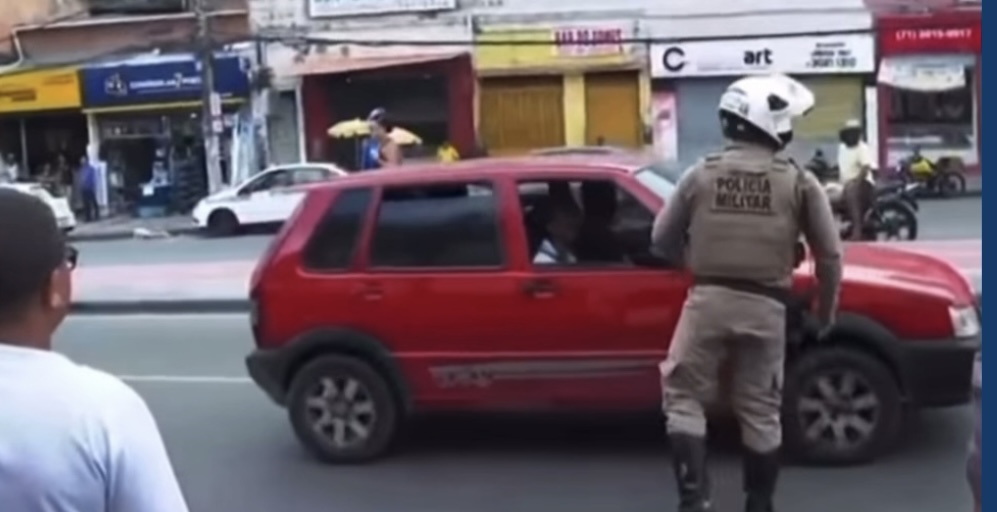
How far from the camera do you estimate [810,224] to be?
6.98m

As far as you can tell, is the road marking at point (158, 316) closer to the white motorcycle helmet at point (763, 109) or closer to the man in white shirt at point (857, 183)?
the man in white shirt at point (857, 183)

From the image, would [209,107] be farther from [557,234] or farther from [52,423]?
[52,423]

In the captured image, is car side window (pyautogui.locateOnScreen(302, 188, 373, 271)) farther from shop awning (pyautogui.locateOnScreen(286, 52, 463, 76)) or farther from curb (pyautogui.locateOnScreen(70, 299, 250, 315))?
shop awning (pyautogui.locateOnScreen(286, 52, 463, 76))

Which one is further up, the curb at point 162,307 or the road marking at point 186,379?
the road marking at point 186,379

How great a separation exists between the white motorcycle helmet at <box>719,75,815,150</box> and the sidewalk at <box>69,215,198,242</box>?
1042 inches

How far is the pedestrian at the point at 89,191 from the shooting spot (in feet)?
122

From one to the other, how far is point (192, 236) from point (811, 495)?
83.6 ft

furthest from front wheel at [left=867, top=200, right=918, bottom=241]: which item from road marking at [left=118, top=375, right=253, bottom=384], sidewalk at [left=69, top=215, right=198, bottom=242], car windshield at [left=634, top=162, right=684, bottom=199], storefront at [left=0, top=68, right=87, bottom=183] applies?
storefront at [left=0, top=68, right=87, bottom=183]

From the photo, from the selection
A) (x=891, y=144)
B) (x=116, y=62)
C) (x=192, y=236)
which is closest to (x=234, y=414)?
(x=192, y=236)

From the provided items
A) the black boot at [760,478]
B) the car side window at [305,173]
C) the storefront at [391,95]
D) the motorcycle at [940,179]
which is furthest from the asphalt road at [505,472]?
the storefront at [391,95]

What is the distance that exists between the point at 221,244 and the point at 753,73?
38.2 ft

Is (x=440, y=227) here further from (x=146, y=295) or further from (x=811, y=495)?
(x=146, y=295)

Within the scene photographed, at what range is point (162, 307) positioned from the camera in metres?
16.9

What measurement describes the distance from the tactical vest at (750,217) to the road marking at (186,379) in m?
5.43
